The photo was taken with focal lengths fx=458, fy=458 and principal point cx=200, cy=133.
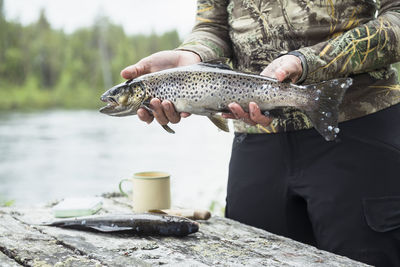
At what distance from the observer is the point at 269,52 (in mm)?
2539

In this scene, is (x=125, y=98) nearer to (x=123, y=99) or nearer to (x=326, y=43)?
(x=123, y=99)

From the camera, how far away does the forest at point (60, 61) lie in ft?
128

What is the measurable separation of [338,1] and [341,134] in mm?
685

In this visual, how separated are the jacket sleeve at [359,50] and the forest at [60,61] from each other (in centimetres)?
3599

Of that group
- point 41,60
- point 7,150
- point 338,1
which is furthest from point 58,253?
point 41,60

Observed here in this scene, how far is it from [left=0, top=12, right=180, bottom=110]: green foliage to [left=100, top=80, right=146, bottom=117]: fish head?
1393 inches

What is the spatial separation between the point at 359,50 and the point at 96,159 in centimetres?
1652

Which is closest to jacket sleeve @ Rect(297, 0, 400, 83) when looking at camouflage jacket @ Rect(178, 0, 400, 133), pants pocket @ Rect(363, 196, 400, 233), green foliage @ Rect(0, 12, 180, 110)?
camouflage jacket @ Rect(178, 0, 400, 133)

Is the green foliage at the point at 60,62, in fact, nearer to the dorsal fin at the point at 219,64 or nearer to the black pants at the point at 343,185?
the black pants at the point at 343,185

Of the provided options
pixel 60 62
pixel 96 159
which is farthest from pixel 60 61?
pixel 96 159

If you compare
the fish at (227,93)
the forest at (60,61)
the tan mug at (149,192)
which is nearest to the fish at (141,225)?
the tan mug at (149,192)

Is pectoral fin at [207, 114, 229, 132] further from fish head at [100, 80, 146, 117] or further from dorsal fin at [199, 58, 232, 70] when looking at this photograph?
fish head at [100, 80, 146, 117]

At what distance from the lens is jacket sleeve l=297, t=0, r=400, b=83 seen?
86.4 inches

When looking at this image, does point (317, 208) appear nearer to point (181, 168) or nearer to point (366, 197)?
point (366, 197)
